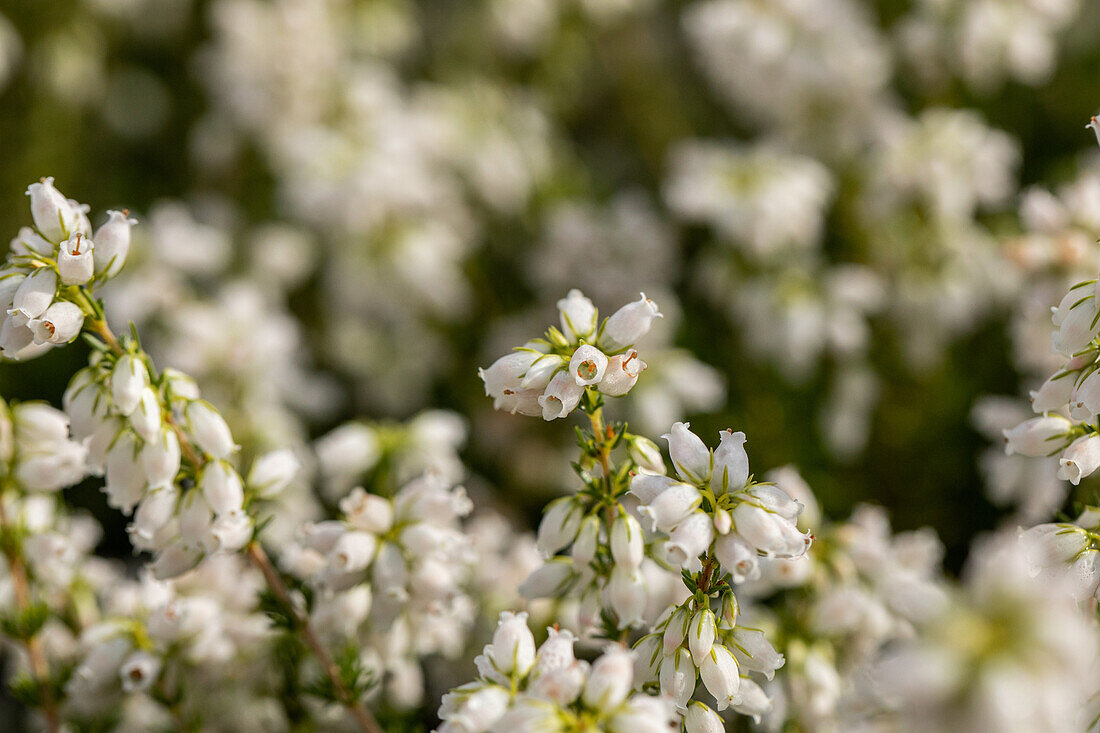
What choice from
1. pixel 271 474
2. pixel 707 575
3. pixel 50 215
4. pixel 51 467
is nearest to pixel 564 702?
pixel 707 575

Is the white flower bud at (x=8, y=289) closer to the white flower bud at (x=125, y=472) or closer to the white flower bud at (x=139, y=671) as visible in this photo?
the white flower bud at (x=125, y=472)

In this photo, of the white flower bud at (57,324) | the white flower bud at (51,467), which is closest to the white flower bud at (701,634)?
the white flower bud at (57,324)

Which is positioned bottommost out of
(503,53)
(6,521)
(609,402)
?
(6,521)

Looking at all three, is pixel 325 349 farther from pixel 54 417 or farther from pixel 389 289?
pixel 54 417

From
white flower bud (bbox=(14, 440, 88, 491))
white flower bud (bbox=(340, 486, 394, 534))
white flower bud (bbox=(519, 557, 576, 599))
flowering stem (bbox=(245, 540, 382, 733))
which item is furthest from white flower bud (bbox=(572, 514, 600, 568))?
white flower bud (bbox=(14, 440, 88, 491))

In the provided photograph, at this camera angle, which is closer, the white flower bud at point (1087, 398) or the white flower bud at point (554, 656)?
the white flower bud at point (554, 656)

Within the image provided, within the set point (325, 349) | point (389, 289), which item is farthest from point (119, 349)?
point (325, 349)

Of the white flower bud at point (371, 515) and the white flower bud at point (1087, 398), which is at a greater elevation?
the white flower bud at point (1087, 398)
